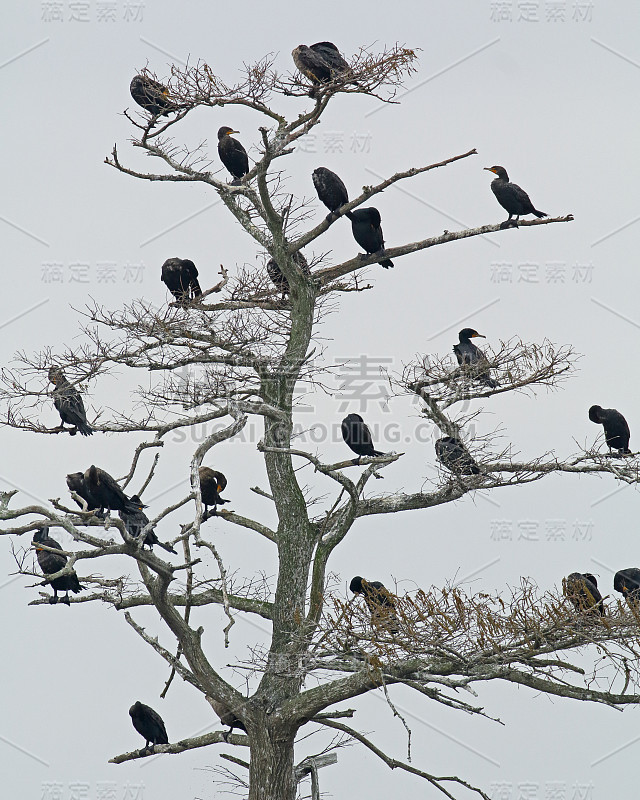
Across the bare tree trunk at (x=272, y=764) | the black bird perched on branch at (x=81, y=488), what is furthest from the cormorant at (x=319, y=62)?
the bare tree trunk at (x=272, y=764)

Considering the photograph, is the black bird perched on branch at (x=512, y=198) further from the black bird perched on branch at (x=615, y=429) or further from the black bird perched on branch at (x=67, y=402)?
the black bird perched on branch at (x=67, y=402)

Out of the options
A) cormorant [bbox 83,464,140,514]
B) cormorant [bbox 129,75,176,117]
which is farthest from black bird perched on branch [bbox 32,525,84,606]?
cormorant [bbox 129,75,176,117]

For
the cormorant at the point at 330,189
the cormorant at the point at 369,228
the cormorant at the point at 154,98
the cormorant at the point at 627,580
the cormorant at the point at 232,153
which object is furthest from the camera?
the cormorant at the point at 232,153

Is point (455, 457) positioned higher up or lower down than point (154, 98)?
lower down

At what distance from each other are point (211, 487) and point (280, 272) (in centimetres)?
211

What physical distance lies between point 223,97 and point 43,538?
4.15 metres

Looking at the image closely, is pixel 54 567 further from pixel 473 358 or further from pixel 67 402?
pixel 473 358

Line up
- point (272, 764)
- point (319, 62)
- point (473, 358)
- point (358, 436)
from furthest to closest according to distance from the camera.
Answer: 1. point (358, 436)
2. point (272, 764)
3. point (473, 358)
4. point (319, 62)

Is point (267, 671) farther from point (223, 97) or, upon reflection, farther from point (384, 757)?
point (223, 97)

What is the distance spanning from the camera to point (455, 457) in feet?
25.7

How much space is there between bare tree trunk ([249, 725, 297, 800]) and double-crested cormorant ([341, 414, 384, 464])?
2448 millimetres

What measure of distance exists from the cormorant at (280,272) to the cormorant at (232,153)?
34.7 inches

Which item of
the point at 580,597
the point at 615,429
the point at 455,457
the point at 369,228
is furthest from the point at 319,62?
the point at 580,597

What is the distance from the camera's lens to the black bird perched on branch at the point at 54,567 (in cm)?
821
